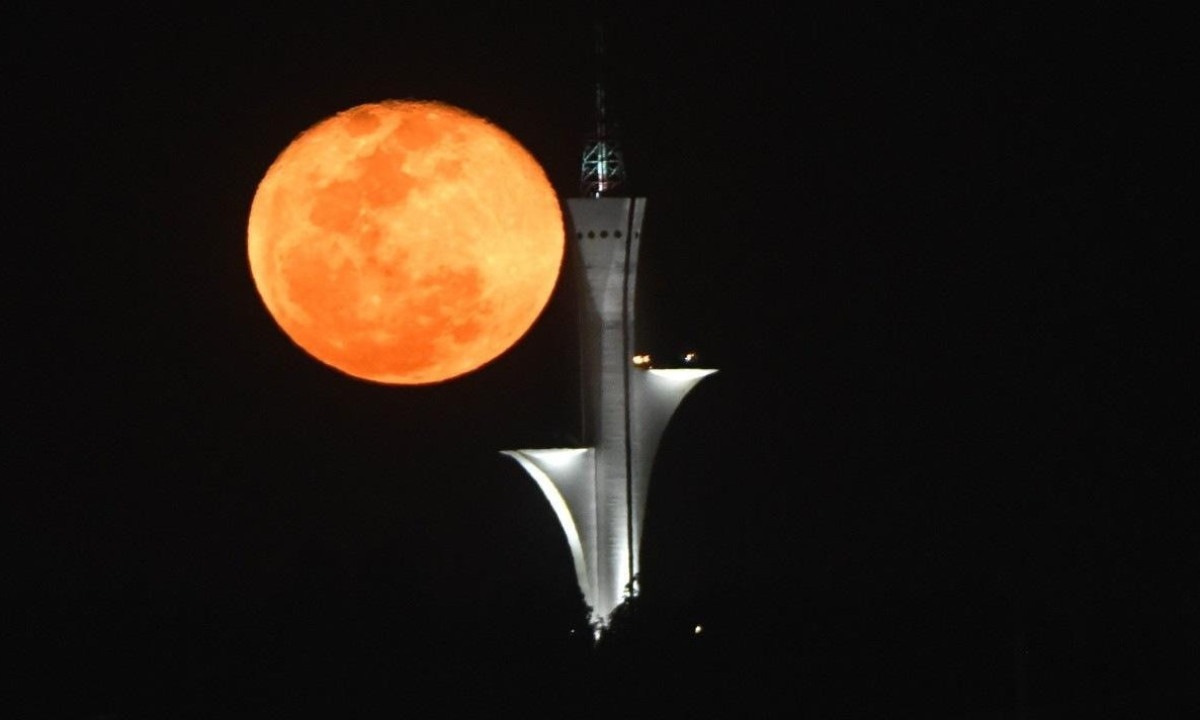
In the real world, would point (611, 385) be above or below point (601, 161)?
below

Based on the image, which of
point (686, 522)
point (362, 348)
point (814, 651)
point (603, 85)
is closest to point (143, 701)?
point (362, 348)

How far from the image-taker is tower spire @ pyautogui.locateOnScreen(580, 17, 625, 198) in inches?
1564

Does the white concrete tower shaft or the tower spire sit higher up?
the tower spire

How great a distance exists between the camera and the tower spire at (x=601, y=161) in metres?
39.7

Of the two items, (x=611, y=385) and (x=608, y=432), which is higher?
(x=611, y=385)

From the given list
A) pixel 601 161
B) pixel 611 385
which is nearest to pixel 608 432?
pixel 611 385

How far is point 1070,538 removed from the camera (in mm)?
43219

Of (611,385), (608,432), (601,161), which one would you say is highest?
(601,161)

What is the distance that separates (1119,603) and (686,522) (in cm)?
1096

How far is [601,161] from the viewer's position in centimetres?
3981

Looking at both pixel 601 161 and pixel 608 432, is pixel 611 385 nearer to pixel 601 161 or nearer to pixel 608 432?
pixel 608 432

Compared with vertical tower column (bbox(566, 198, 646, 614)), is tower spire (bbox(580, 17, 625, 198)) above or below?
above

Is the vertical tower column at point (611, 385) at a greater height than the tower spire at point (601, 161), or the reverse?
the tower spire at point (601, 161)

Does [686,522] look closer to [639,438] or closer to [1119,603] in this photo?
[639,438]
